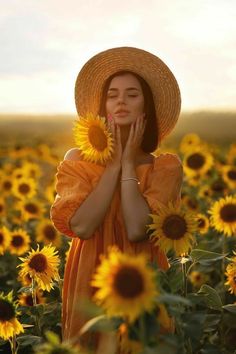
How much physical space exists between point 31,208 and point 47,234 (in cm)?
99

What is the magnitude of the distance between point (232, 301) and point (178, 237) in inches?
76.6

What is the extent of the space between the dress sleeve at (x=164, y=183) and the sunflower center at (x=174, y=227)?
15cm

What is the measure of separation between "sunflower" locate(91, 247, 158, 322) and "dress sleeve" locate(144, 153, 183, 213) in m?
1.02

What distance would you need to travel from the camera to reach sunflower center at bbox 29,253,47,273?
11.5 feet

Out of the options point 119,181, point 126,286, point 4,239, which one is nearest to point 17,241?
point 4,239

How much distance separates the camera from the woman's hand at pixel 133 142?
312cm

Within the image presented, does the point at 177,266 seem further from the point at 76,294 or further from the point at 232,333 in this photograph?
the point at 232,333

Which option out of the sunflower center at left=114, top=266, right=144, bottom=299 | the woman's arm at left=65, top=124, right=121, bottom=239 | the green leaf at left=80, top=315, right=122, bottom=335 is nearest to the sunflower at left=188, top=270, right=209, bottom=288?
the woman's arm at left=65, top=124, right=121, bottom=239

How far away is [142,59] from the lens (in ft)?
11.3

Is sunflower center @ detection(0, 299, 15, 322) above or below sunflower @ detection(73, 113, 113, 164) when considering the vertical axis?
below

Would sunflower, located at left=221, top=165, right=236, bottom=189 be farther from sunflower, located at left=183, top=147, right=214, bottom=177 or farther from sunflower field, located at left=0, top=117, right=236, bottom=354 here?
sunflower, located at left=183, top=147, right=214, bottom=177

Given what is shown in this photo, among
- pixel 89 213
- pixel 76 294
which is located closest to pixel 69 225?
pixel 89 213

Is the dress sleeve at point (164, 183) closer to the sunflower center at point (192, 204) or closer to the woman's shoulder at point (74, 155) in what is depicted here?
the woman's shoulder at point (74, 155)

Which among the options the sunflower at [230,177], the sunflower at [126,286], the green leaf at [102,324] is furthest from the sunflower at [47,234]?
the sunflower at [126,286]
